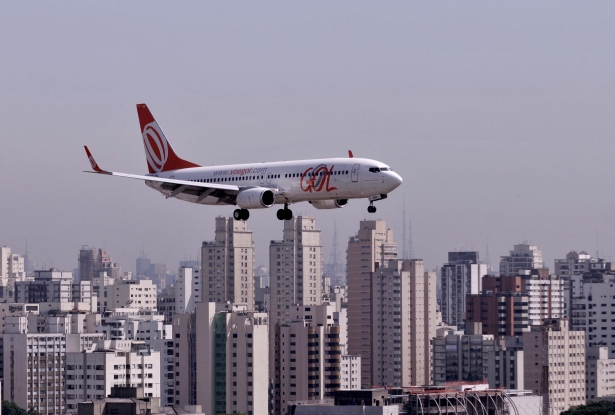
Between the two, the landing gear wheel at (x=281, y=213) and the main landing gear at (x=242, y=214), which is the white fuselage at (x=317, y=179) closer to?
the landing gear wheel at (x=281, y=213)

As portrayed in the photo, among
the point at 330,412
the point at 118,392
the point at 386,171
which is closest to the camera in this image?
the point at 386,171

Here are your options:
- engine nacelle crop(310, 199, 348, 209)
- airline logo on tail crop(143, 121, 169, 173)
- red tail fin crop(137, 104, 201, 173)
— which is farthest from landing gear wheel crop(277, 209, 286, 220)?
airline logo on tail crop(143, 121, 169, 173)

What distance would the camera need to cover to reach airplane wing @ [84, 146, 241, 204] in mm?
107438

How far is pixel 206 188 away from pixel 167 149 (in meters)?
11.2

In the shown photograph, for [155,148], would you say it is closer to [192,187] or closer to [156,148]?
[156,148]

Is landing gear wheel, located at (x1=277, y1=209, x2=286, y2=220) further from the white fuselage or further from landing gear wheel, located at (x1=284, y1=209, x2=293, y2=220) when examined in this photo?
the white fuselage

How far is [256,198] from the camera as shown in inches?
4134

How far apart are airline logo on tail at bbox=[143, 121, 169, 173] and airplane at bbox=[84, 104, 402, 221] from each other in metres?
1.92

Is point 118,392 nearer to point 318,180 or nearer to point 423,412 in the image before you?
point 423,412

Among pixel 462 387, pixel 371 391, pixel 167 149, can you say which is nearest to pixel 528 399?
pixel 462 387

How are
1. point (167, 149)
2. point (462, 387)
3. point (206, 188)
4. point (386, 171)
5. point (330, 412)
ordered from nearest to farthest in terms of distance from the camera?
point (386, 171)
point (206, 188)
point (167, 149)
point (330, 412)
point (462, 387)

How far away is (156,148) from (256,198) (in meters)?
17.7

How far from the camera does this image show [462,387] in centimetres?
17875

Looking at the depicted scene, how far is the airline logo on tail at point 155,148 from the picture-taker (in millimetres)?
119125
